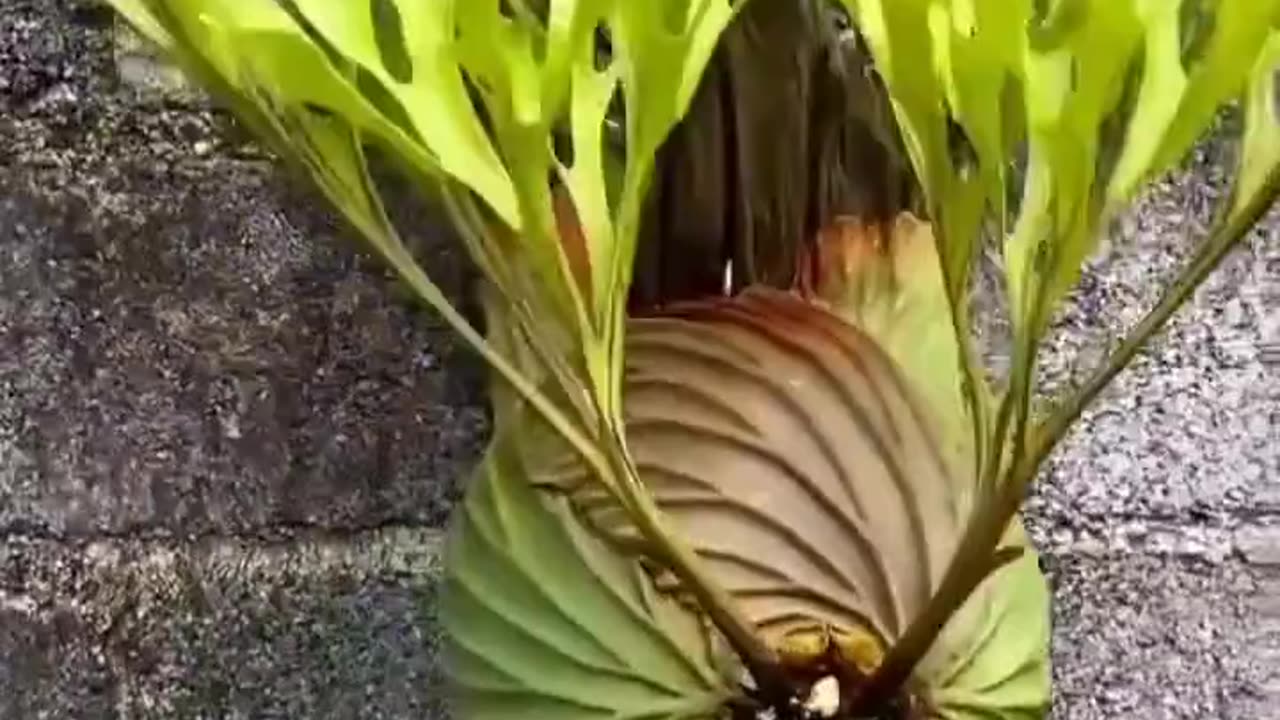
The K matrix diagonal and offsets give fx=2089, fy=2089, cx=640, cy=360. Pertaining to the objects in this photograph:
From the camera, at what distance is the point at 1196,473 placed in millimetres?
960

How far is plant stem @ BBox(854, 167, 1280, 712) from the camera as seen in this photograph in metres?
0.61

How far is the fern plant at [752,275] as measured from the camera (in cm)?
58

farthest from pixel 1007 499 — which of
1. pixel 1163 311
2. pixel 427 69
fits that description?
pixel 427 69

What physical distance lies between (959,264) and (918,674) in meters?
0.14

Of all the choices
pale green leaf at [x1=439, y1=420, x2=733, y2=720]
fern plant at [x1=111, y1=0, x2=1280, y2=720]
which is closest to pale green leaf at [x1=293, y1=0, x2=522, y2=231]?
fern plant at [x1=111, y1=0, x2=1280, y2=720]

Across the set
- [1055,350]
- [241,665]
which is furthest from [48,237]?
[1055,350]

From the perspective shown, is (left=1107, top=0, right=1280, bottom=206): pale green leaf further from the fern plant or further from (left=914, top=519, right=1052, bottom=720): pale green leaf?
(left=914, top=519, right=1052, bottom=720): pale green leaf

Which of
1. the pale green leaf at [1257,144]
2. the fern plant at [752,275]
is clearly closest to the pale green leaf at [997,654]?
the fern plant at [752,275]

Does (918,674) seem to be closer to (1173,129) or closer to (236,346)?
(1173,129)

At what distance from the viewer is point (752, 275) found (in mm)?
740

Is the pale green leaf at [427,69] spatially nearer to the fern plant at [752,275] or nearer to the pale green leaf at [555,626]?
the fern plant at [752,275]

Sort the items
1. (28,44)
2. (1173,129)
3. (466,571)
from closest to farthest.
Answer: (1173,129)
(466,571)
(28,44)

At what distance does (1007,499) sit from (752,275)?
16 cm

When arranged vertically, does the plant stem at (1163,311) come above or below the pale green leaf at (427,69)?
below
